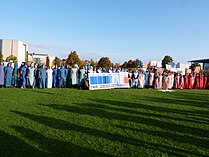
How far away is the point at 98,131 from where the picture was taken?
259 inches

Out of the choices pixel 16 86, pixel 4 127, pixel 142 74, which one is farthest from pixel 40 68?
pixel 4 127

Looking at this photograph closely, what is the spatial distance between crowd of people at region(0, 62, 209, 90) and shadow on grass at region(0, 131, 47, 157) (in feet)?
38.4

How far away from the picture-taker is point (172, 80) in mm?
22844

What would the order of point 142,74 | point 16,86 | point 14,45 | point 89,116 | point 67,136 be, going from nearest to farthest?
point 67,136 < point 89,116 < point 16,86 < point 142,74 < point 14,45

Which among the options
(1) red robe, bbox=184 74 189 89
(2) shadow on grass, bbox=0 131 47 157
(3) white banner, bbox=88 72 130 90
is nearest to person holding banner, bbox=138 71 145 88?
(3) white banner, bbox=88 72 130 90

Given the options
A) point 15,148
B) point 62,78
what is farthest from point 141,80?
point 15,148

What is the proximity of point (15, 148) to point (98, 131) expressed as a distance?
2.14 metres

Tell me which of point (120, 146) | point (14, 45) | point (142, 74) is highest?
point (14, 45)

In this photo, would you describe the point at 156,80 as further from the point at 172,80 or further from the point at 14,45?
the point at 14,45

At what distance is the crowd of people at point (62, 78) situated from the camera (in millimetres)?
16891

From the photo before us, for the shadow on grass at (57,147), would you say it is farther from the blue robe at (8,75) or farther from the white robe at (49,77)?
the white robe at (49,77)

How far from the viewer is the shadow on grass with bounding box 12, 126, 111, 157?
4945mm

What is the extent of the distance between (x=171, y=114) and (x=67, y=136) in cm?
459

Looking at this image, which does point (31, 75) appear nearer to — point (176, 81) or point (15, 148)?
point (176, 81)
